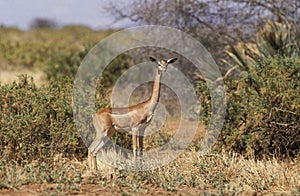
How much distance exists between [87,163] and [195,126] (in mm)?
3717

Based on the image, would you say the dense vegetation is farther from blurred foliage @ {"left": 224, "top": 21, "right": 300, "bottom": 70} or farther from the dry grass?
blurred foliage @ {"left": 224, "top": 21, "right": 300, "bottom": 70}

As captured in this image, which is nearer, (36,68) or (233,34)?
(233,34)

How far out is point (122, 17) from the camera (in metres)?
→ 16.3

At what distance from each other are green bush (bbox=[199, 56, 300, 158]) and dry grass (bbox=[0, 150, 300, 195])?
1414 mm

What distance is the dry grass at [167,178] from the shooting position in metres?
7.09

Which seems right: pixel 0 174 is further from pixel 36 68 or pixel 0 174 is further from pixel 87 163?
pixel 36 68

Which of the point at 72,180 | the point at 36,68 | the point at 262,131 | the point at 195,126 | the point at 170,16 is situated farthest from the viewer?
the point at 36,68

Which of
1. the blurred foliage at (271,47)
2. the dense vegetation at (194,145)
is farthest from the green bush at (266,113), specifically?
the blurred foliage at (271,47)

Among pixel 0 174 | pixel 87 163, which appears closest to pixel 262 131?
pixel 87 163

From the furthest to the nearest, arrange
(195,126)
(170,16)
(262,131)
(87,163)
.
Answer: (170,16) < (195,126) < (262,131) < (87,163)

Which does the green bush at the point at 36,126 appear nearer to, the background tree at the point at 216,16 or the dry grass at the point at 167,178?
the dry grass at the point at 167,178

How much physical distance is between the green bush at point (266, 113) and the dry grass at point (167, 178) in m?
1.41

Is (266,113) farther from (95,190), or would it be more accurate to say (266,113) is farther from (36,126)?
(95,190)

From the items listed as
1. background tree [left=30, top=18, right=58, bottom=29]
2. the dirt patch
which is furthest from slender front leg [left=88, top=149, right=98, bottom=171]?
background tree [left=30, top=18, right=58, bottom=29]
